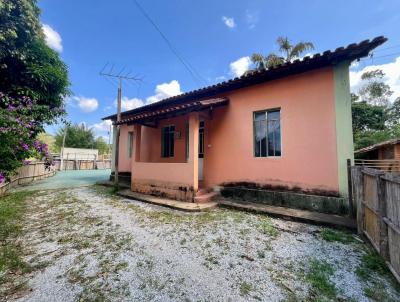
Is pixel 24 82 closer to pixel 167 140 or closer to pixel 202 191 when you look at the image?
pixel 167 140

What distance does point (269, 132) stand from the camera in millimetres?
6074

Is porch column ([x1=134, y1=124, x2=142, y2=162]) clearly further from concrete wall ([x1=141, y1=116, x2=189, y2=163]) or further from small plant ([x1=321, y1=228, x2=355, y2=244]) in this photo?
small plant ([x1=321, y1=228, x2=355, y2=244])

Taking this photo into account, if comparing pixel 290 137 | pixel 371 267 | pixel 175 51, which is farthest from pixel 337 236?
pixel 175 51

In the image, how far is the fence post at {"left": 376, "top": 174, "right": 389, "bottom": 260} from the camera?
8.92 feet

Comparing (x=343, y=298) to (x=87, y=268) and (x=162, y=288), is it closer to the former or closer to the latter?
(x=162, y=288)

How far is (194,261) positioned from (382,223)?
2883 mm

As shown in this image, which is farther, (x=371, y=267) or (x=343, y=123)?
(x=343, y=123)

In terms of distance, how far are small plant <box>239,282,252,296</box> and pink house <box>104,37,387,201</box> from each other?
3.82 m

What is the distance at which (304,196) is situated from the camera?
207 inches

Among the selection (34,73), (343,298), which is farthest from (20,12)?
(343,298)

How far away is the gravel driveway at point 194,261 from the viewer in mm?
2234

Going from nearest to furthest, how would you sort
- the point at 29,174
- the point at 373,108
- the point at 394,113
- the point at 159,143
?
1. the point at 159,143
2. the point at 29,174
3. the point at 373,108
4. the point at 394,113

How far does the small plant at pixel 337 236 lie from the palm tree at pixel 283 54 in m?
13.3

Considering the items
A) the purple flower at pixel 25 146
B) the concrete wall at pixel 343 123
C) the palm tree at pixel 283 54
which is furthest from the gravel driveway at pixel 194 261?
the palm tree at pixel 283 54
